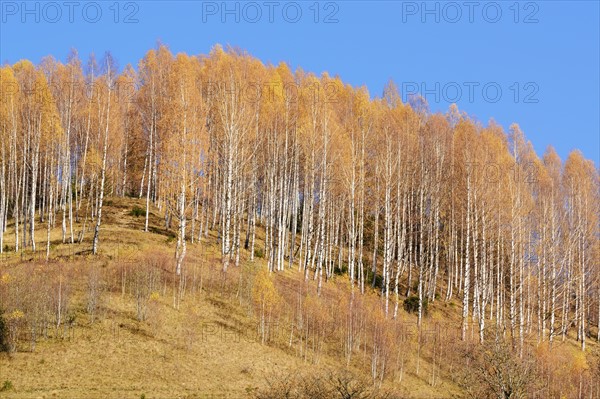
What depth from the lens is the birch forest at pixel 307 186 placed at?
40062 millimetres

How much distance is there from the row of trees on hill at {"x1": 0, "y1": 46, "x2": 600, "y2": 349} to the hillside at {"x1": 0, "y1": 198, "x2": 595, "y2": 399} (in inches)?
63.7

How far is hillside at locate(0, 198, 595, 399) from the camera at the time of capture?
85.5 feet

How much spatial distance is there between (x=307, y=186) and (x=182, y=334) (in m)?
17.4

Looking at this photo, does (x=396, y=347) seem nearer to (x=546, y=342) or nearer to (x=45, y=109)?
(x=546, y=342)

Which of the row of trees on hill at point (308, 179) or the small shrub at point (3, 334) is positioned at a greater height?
the row of trees on hill at point (308, 179)

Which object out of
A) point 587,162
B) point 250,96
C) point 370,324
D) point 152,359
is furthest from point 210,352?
point 587,162

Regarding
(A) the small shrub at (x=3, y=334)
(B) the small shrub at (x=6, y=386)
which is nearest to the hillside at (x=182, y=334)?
(B) the small shrub at (x=6, y=386)

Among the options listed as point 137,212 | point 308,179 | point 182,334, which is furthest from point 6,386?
point 308,179

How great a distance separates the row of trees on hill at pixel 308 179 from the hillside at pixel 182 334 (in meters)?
1.62

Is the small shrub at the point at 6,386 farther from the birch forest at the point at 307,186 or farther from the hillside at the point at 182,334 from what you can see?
the birch forest at the point at 307,186

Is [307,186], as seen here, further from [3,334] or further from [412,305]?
[3,334]

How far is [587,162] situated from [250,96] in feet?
108

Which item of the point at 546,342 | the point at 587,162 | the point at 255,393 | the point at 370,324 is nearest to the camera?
the point at 255,393

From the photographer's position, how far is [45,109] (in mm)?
44781
